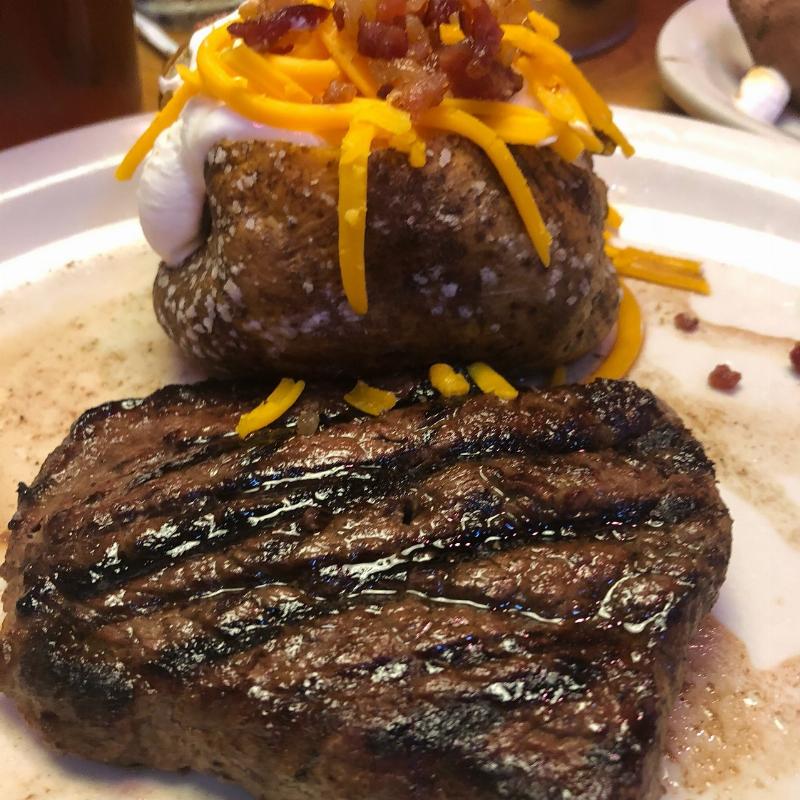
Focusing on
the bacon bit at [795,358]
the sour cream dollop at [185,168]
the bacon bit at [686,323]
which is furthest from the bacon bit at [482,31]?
the bacon bit at [795,358]

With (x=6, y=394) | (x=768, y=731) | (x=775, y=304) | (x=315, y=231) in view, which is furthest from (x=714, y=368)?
(x=6, y=394)

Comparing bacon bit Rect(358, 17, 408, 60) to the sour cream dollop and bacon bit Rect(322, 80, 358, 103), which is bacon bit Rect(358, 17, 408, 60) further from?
the sour cream dollop

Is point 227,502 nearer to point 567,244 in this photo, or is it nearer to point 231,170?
point 231,170

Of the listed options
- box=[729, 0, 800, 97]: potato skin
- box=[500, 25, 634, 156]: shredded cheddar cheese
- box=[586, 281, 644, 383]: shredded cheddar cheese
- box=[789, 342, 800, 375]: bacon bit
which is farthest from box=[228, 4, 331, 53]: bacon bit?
box=[729, 0, 800, 97]: potato skin

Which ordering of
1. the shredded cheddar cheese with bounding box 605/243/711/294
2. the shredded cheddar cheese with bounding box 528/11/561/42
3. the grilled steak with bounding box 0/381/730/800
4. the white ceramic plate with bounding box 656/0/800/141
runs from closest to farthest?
the grilled steak with bounding box 0/381/730/800
the shredded cheddar cheese with bounding box 528/11/561/42
the shredded cheddar cheese with bounding box 605/243/711/294
the white ceramic plate with bounding box 656/0/800/141

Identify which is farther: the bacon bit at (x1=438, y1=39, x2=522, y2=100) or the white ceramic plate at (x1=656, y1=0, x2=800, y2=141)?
the white ceramic plate at (x1=656, y1=0, x2=800, y2=141)

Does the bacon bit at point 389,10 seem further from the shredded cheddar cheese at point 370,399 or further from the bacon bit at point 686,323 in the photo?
the bacon bit at point 686,323

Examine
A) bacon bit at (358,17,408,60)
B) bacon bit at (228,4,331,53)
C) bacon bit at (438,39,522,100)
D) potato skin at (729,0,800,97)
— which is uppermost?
bacon bit at (228,4,331,53)
